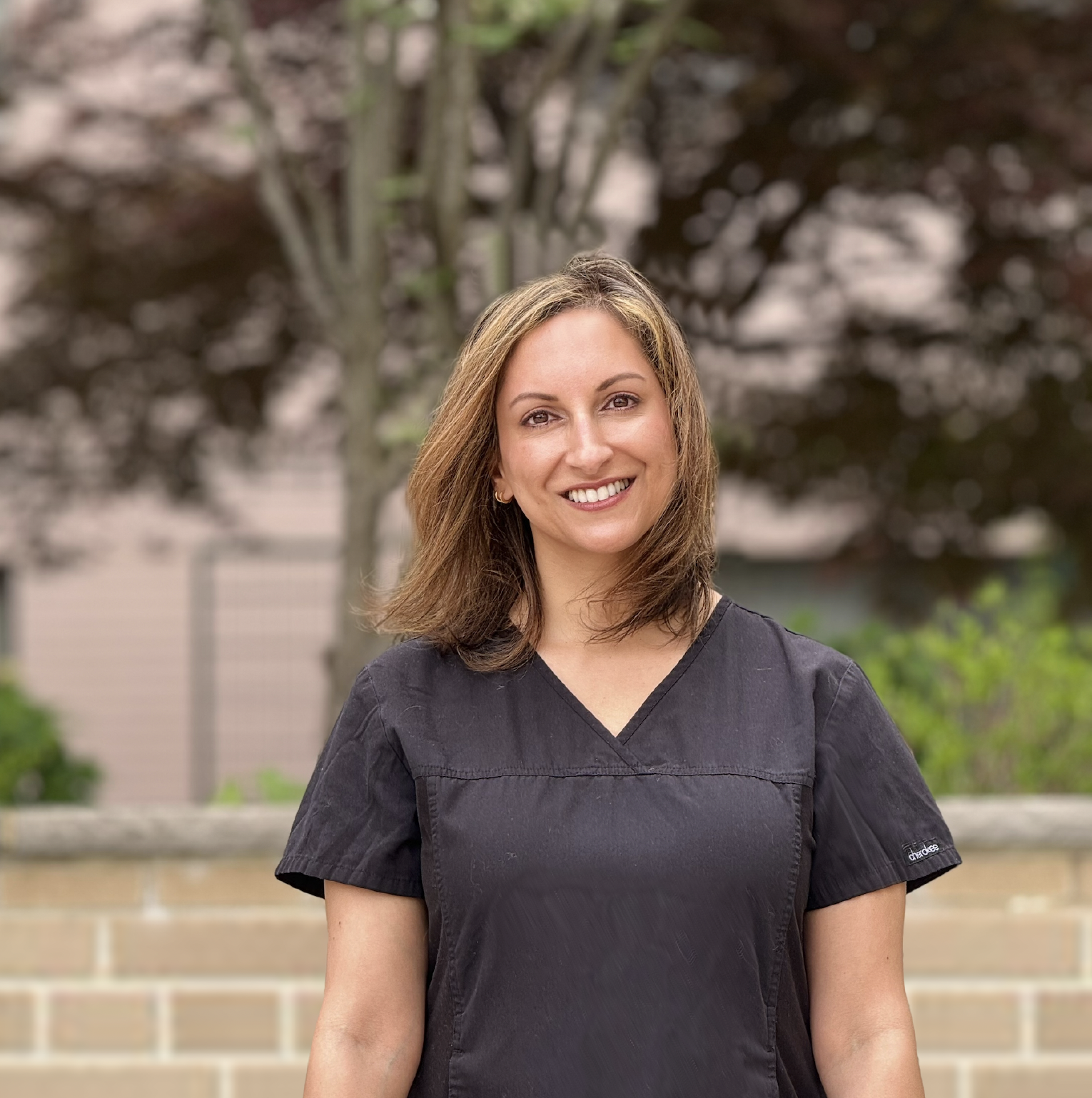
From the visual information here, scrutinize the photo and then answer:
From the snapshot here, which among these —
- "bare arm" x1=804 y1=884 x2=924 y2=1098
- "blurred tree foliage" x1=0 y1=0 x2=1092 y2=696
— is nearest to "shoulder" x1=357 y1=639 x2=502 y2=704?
"bare arm" x1=804 y1=884 x2=924 y2=1098

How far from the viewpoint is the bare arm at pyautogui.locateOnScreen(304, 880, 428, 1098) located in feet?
5.79

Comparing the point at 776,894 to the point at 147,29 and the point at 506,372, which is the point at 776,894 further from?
the point at 147,29

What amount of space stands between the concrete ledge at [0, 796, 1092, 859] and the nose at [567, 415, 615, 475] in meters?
1.68

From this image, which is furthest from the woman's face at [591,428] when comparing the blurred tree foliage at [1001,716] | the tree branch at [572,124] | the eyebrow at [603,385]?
the tree branch at [572,124]

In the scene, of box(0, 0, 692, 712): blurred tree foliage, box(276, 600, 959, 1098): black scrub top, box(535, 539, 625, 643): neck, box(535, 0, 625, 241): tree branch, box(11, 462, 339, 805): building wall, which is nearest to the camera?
box(276, 600, 959, 1098): black scrub top

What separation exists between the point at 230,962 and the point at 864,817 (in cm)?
192

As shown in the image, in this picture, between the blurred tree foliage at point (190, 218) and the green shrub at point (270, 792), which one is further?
the blurred tree foliage at point (190, 218)

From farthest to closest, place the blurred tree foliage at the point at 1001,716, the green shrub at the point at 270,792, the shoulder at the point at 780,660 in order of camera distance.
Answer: the green shrub at the point at 270,792, the blurred tree foliage at the point at 1001,716, the shoulder at the point at 780,660

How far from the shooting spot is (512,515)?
201 centimetres

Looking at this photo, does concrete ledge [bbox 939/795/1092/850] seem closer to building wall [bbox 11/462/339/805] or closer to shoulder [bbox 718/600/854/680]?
shoulder [bbox 718/600/854/680]

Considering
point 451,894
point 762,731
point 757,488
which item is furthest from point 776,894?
point 757,488

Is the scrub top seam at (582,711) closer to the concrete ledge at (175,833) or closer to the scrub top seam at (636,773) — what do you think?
the scrub top seam at (636,773)

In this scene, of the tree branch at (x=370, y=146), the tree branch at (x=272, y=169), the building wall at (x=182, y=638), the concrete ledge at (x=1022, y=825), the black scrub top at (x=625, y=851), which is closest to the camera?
the black scrub top at (x=625, y=851)

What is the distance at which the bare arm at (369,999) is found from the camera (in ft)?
5.79
